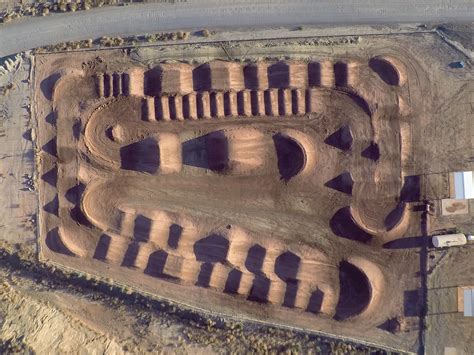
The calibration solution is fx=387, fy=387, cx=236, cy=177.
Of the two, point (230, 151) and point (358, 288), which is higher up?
point (230, 151)

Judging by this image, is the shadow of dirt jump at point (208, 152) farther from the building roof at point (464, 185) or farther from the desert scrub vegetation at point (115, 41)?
the building roof at point (464, 185)

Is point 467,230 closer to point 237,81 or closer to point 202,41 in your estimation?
point 237,81

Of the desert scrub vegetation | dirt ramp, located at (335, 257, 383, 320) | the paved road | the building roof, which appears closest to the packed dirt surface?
dirt ramp, located at (335, 257, 383, 320)

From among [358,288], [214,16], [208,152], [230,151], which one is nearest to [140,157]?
[208,152]

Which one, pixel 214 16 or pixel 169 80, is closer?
pixel 169 80

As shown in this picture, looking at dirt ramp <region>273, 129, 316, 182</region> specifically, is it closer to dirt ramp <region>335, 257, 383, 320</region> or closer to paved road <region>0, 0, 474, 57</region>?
dirt ramp <region>335, 257, 383, 320</region>

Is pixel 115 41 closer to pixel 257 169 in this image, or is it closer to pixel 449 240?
pixel 257 169
